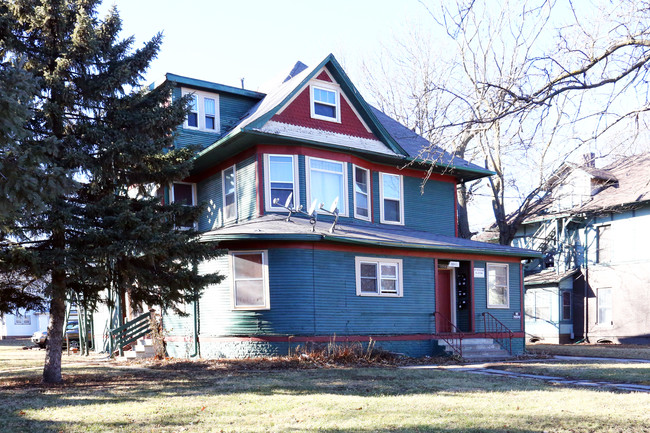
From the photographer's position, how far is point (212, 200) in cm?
2042

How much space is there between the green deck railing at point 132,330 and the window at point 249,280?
4167 millimetres

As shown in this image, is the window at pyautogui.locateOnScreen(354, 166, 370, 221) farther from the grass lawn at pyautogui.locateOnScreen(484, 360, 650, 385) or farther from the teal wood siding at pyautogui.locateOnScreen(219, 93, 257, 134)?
the grass lawn at pyautogui.locateOnScreen(484, 360, 650, 385)

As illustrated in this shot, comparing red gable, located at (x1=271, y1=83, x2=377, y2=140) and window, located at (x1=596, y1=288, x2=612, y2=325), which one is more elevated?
red gable, located at (x1=271, y1=83, x2=377, y2=140)

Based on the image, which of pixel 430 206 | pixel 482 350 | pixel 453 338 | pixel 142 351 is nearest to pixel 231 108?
pixel 430 206

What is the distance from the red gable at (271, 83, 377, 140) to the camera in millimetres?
18891

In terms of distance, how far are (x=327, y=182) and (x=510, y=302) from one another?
7862mm

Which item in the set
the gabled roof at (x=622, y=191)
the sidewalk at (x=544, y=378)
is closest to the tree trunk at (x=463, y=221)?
the gabled roof at (x=622, y=191)

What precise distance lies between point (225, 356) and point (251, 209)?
429 cm

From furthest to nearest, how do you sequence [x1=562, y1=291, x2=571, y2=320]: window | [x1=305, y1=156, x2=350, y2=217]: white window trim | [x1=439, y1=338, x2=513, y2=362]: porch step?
[x1=562, y1=291, x2=571, y2=320]: window
[x1=305, y1=156, x2=350, y2=217]: white window trim
[x1=439, y1=338, x2=513, y2=362]: porch step

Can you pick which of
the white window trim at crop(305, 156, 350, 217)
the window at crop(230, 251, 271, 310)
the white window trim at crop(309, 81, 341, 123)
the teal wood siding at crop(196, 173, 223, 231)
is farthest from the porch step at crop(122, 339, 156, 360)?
the white window trim at crop(309, 81, 341, 123)

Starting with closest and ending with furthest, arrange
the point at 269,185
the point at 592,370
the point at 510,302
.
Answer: the point at 592,370 → the point at 269,185 → the point at 510,302

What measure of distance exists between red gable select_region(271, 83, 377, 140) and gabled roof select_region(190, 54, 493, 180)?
0.19m

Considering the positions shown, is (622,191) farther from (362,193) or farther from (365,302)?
(365,302)

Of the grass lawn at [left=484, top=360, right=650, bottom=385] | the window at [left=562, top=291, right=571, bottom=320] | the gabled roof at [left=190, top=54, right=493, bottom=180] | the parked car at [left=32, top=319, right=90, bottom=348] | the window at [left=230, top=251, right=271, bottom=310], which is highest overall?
the gabled roof at [left=190, top=54, right=493, bottom=180]
